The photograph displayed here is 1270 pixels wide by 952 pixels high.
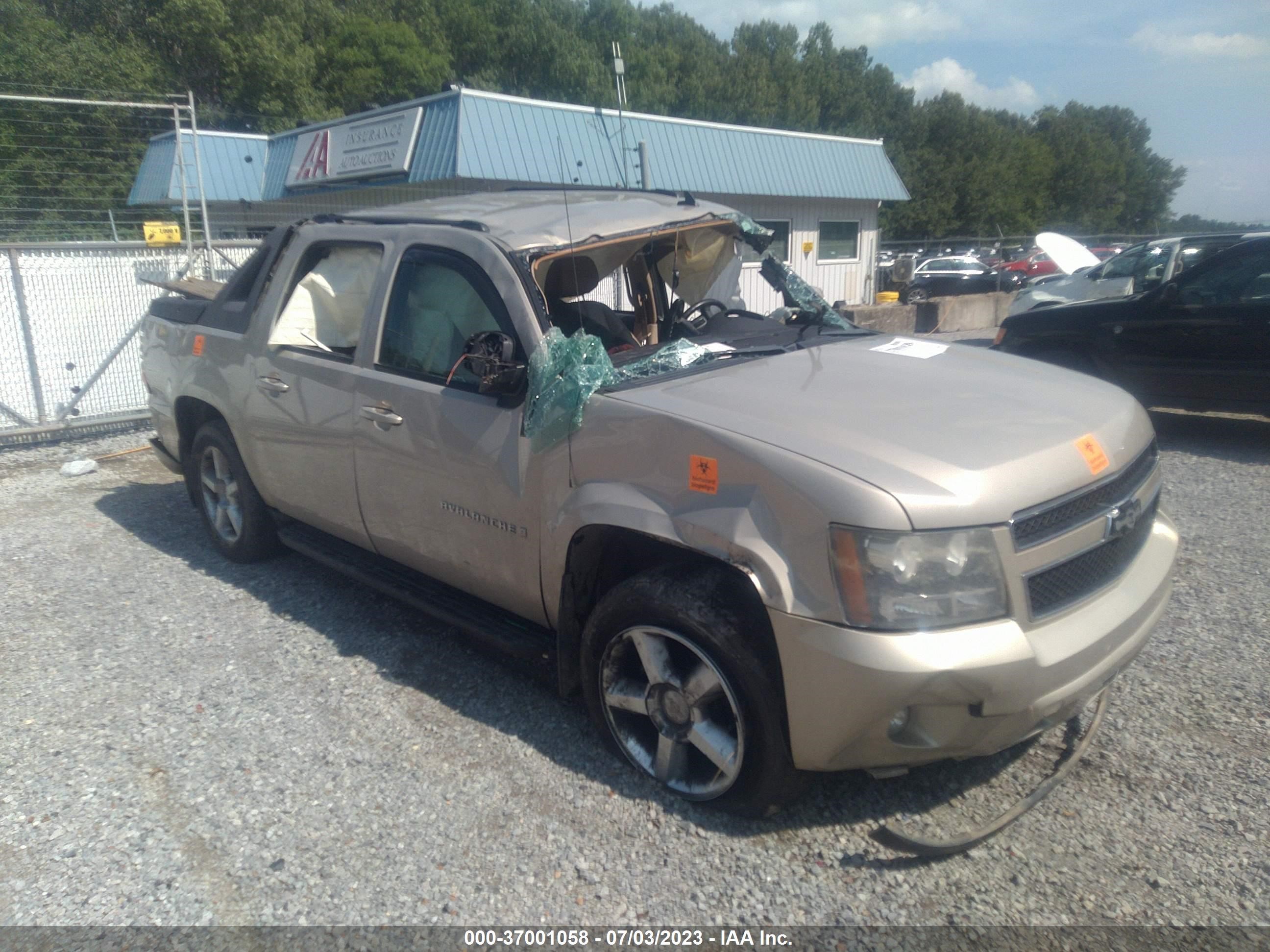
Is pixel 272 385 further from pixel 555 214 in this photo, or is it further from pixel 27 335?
pixel 27 335

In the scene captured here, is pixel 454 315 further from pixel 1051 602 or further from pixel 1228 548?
pixel 1228 548

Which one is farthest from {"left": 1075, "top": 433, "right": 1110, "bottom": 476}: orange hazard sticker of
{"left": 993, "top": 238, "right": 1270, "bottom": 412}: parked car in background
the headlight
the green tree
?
the green tree

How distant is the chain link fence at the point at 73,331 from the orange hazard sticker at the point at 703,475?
7.79 metres

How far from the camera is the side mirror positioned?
11.0 ft

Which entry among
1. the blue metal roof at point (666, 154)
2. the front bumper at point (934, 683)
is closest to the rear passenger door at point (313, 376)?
the front bumper at point (934, 683)

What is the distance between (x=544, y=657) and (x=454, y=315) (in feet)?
4.64

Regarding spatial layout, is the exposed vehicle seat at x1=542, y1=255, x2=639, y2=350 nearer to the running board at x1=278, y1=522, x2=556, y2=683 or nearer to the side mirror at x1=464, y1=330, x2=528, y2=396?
the side mirror at x1=464, y1=330, x2=528, y2=396

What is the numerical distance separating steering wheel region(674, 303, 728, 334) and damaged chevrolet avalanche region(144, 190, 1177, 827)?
17 mm

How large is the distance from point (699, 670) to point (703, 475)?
64 centimetres

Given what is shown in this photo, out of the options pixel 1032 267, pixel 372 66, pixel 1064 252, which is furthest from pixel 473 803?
pixel 372 66

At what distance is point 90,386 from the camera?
9562 mm

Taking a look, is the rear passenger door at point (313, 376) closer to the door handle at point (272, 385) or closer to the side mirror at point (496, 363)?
the door handle at point (272, 385)

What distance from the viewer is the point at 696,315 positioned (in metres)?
4.78

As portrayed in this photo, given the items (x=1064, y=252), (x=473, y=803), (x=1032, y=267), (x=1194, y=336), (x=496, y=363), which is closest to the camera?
(x=473, y=803)
